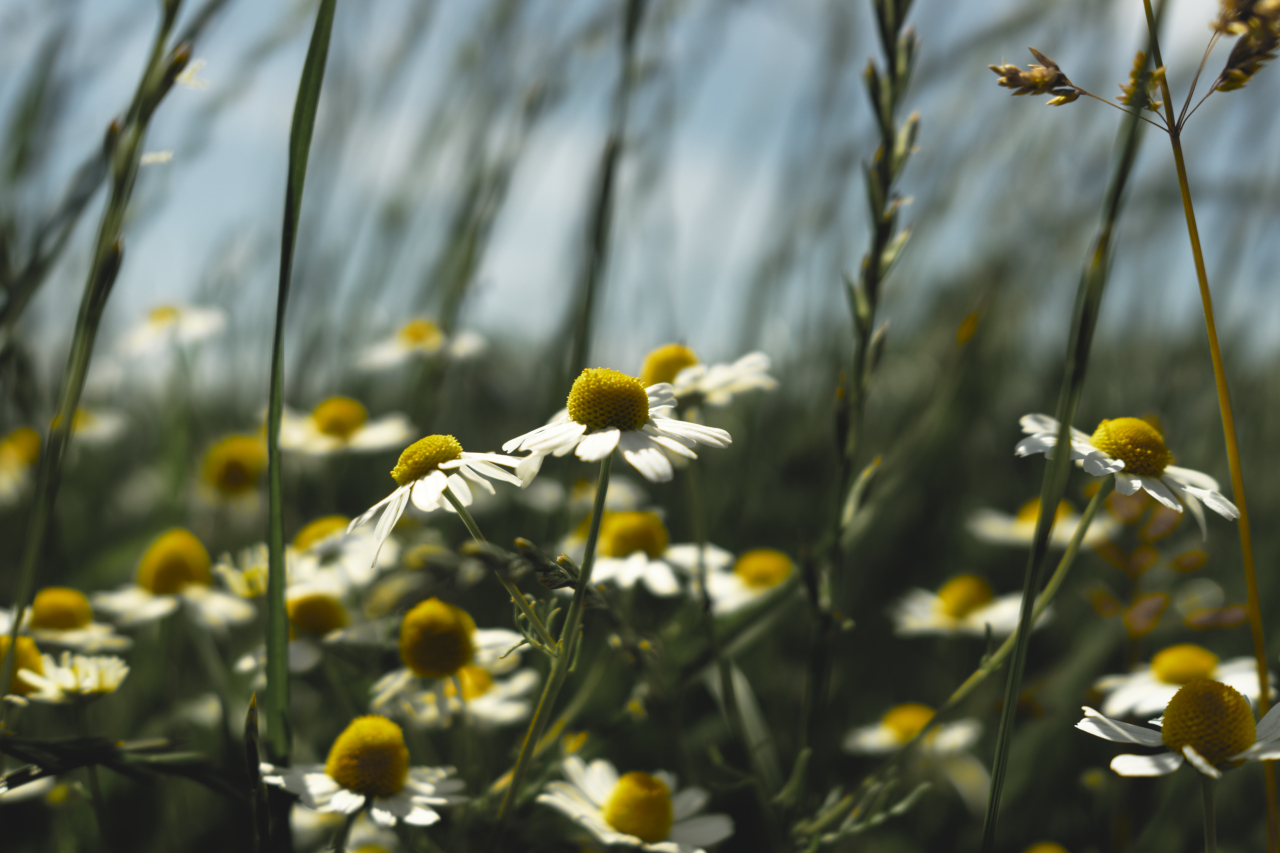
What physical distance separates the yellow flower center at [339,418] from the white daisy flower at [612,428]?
3.43ft

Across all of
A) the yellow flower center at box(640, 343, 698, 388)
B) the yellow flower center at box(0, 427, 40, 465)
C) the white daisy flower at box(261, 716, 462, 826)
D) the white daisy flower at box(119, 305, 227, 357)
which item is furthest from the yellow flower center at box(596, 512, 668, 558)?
the white daisy flower at box(119, 305, 227, 357)

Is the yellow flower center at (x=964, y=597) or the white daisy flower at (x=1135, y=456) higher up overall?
the white daisy flower at (x=1135, y=456)

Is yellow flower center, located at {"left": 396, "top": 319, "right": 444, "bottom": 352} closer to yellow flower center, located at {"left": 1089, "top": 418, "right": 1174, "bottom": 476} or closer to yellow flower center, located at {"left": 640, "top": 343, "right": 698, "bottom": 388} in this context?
yellow flower center, located at {"left": 640, "top": 343, "right": 698, "bottom": 388}

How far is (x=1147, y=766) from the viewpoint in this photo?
19.9 inches

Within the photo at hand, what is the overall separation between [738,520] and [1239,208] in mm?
1096

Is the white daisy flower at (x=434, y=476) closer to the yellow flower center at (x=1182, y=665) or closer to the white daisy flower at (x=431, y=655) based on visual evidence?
the white daisy flower at (x=431, y=655)

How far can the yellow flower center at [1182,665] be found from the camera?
974 mm

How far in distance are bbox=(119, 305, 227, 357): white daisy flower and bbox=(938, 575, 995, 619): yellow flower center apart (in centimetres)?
165

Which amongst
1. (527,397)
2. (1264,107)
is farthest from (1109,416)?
(527,397)

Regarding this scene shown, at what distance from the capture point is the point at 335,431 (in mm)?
1587

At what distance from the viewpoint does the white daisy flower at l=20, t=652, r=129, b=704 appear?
2.39 feet

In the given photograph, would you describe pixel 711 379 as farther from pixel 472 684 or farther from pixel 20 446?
pixel 20 446

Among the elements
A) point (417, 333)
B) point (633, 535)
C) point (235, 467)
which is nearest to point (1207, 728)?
point (633, 535)

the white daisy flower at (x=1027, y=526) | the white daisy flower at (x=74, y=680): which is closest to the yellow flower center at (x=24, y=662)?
the white daisy flower at (x=74, y=680)
